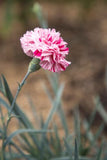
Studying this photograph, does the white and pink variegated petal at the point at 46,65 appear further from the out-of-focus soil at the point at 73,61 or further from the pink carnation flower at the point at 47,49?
the out-of-focus soil at the point at 73,61

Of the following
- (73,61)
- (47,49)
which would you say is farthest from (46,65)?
(73,61)

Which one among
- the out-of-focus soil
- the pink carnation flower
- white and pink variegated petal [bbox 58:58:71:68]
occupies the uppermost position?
the pink carnation flower

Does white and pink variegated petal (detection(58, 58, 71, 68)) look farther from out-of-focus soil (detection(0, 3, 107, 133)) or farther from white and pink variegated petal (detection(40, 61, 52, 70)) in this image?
out-of-focus soil (detection(0, 3, 107, 133))

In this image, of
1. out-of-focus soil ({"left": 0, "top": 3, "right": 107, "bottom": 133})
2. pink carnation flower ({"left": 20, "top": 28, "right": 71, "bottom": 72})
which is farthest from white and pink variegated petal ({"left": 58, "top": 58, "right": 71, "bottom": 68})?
out-of-focus soil ({"left": 0, "top": 3, "right": 107, "bottom": 133})

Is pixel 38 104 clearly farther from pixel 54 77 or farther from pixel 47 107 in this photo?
pixel 54 77

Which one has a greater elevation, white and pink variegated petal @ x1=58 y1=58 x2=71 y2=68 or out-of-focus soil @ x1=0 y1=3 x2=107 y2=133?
white and pink variegated petal @ x1=58 y1=58 x2=71 y2=68

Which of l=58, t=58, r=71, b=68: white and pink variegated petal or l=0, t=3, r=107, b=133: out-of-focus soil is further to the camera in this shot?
l=0, t=3, r=107, b=133: out-of-focus soil

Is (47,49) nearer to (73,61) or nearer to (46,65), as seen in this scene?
(46,65)

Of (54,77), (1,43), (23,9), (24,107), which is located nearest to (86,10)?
(23,9)
